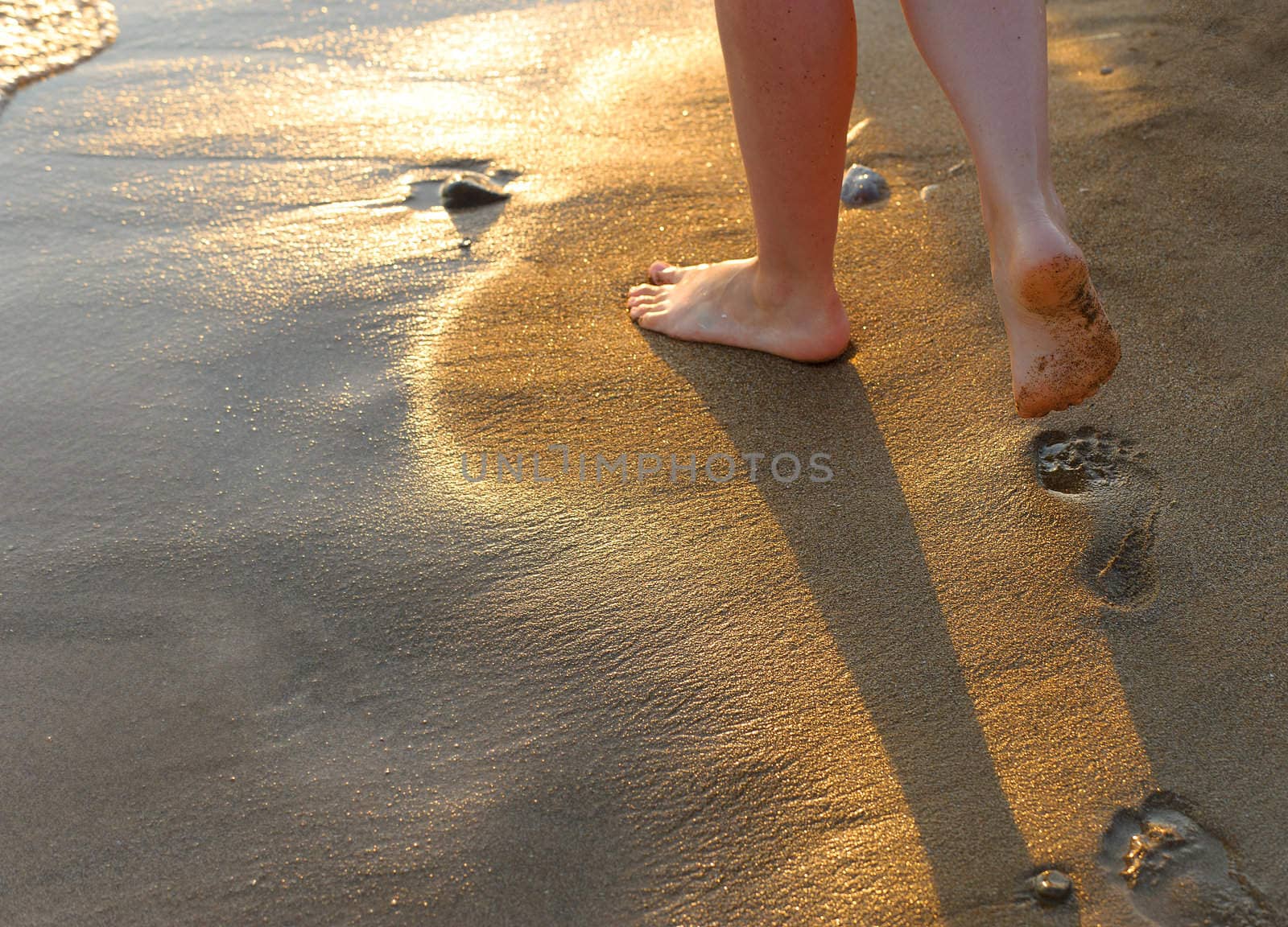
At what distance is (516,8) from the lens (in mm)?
3340

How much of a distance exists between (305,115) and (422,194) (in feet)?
1.89

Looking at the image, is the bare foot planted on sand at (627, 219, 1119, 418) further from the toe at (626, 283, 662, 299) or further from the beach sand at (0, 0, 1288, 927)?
the toe at (626, 283, 662, 299)

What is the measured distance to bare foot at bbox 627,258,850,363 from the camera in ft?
5.81

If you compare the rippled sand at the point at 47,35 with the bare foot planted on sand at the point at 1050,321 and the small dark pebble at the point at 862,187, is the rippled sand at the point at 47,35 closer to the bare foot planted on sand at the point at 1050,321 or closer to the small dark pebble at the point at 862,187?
the small dark pebble at the point at 862,187

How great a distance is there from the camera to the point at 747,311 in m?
1.84

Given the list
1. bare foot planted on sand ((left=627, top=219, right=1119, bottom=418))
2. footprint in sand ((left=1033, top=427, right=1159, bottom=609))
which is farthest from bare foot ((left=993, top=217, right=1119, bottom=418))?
footprint in sand ((left=1033, top=427, right=1159, bottom=609))

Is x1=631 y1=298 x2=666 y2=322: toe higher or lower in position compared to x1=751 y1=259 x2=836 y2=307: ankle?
lower

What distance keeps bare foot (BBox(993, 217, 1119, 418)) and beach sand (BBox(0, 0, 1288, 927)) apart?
0.59 feet

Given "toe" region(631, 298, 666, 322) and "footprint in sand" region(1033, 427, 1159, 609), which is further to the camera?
"toe" region(631, 298, 666, 322)

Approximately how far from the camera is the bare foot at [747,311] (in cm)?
177

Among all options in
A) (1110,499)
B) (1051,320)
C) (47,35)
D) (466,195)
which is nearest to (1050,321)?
(1051,320)

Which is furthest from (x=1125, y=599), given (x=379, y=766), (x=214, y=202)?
(x=214, y=202)

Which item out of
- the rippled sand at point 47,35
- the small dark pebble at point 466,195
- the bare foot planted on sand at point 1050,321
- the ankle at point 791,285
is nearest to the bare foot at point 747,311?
the ankle at point 791,285

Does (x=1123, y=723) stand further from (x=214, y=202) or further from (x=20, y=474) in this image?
(x=214, y=202)
